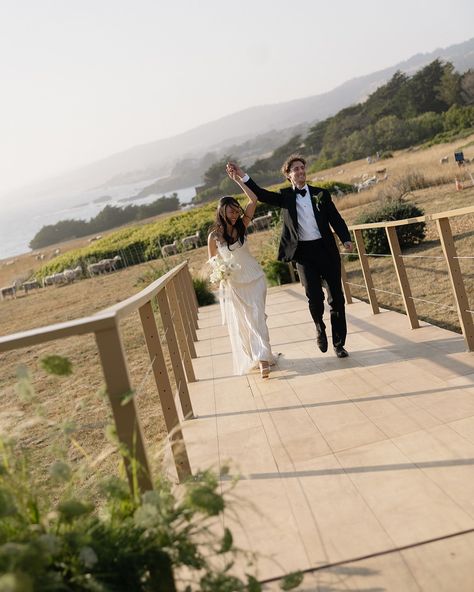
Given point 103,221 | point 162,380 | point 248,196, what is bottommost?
point 162,380

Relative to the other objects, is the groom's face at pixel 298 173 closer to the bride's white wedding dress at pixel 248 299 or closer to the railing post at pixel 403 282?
the bride's white wedding dress at pixel 248 299

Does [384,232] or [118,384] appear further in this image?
[384,232]

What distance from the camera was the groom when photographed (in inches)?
225

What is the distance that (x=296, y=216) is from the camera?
5.75 metres

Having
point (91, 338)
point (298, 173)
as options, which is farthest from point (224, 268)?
point (91, 338)

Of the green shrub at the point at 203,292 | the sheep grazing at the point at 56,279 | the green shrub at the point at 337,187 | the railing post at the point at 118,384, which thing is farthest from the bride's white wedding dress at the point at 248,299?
the sheep grazing at the point at 56,279

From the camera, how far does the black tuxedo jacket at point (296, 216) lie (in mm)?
5715

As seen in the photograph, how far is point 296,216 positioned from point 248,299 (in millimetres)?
823

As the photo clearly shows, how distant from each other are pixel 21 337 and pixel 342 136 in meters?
62.1

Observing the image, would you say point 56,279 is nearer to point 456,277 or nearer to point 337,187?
point 337,187

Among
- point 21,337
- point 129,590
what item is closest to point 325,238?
point 21,337

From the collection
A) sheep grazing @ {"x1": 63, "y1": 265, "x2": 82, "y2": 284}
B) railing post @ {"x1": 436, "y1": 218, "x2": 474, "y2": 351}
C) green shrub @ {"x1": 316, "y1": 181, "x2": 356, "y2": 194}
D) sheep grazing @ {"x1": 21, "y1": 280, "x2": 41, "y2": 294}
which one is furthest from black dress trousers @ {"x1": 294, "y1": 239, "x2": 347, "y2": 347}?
sheep grazing @ {"x1": 21, "y1": 280, "x2": 41, "y2": 294}

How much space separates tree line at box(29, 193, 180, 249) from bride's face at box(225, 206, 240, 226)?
53.9 metres

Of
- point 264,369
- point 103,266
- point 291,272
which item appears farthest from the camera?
point 103,266
